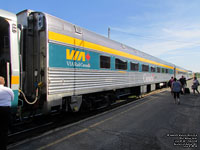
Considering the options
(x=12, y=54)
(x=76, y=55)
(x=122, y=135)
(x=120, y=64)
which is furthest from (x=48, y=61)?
(x=120, y=64)

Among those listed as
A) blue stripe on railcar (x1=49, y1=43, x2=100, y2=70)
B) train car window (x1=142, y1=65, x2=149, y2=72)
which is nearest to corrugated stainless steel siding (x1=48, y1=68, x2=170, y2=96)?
blue stripe on railcar (x1=49, y1=43, x2=100, y2=70)

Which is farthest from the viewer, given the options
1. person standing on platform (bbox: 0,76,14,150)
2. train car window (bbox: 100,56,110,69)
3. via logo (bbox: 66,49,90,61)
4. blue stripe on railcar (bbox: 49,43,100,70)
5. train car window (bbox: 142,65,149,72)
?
train car window (bbox: 142,65,149,72)

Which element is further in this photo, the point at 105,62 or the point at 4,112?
the point at 105,62

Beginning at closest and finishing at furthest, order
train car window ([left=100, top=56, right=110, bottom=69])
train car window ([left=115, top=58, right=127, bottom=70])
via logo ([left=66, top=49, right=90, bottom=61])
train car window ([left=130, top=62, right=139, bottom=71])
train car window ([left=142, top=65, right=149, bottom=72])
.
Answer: via logo ([left=66, top=49, right=90, bottom=61])
train car window ([left=100, top=56, right=110, bottom=69])
train car window ([left=115, top=58, right=127, bottom=70])
train car window ([left=130, top=62, right=139, bottom=71])
train car window ([left=142, top=65, right=149, bottom=72])

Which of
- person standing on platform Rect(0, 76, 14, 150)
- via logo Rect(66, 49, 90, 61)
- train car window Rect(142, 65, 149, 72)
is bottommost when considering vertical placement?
person standing on platform Rect(0, 76, 14, 150)

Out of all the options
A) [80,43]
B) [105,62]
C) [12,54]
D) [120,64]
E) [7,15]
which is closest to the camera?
[7,15]

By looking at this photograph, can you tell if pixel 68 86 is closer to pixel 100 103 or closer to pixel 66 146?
pixel 66 146

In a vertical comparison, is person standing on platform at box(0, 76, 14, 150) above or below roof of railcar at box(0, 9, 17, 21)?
below

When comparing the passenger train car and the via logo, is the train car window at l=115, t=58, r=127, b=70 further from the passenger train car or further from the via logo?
the via logo

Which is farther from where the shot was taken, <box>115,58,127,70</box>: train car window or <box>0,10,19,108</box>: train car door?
<box>115,58,127,70</box>: train car window

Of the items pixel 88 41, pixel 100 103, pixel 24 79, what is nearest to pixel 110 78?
pixel 100 103

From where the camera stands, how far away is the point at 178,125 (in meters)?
5.27

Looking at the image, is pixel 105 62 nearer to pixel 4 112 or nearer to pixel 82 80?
pixel 82 80

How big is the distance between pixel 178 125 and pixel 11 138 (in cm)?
515
